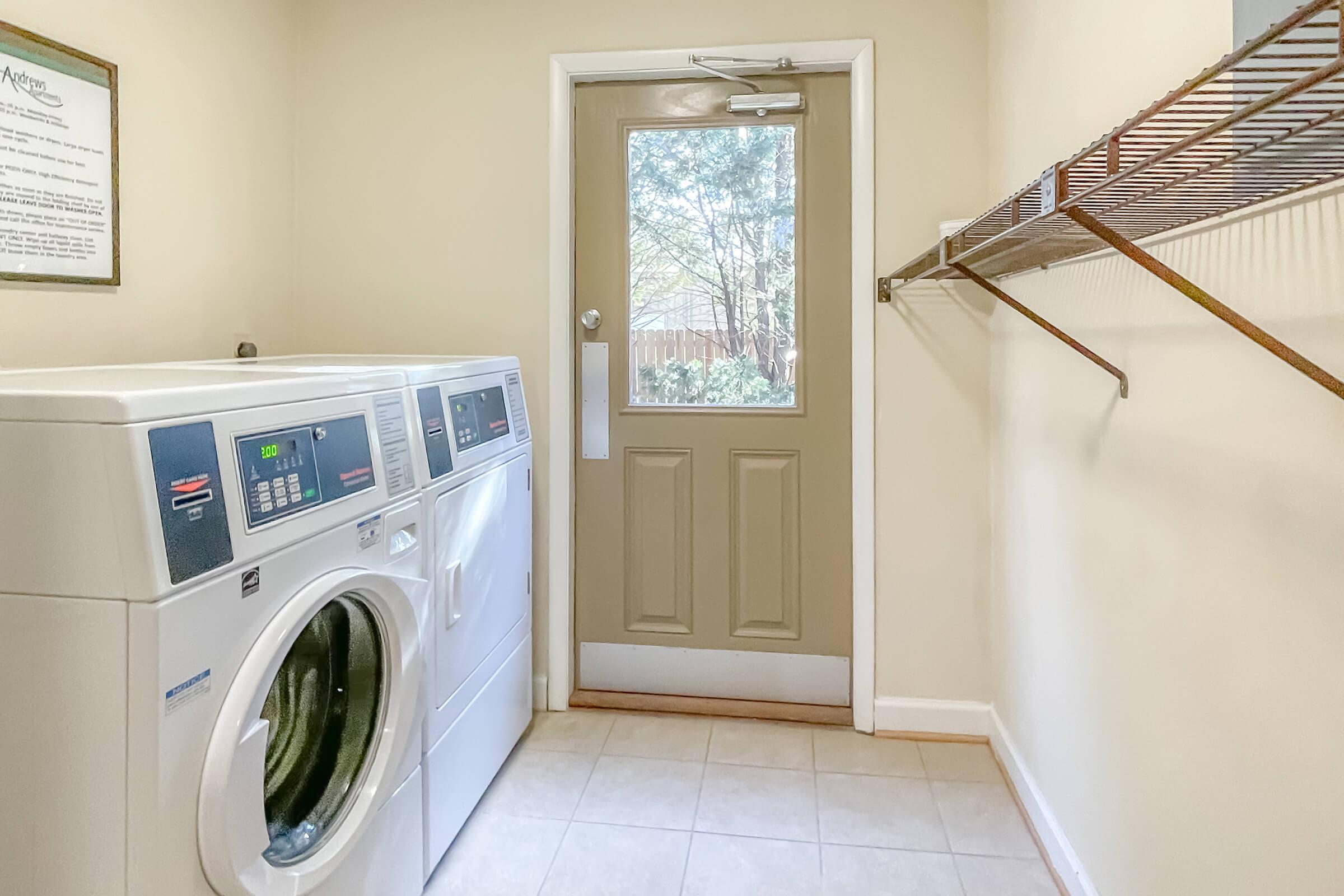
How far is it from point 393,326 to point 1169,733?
2.24 m

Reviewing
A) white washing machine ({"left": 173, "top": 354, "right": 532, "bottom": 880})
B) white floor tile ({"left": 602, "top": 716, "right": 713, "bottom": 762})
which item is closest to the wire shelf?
white washing machine ({"left": 173, "top": 354, "right": 532, "bottom": 880})

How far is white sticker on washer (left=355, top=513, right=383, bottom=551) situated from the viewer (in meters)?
1.43

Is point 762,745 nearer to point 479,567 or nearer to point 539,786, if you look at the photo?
point 539,786

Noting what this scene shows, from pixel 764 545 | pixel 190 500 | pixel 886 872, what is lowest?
pixel 886 872

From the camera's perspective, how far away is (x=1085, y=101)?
162 centimetres

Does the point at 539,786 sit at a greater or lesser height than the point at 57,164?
lesser

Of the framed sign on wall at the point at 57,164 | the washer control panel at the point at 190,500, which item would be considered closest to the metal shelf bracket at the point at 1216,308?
the washer control panel at the point at 190,500

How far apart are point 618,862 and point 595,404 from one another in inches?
50.6

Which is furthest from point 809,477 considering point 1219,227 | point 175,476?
point 175,476

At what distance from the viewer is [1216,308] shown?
3.06 ft

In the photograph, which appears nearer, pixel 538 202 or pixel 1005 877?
pixel 1005 877

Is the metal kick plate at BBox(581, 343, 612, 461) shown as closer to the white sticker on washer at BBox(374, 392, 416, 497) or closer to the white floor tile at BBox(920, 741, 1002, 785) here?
the white sticker on washer at BBox(374, 392, 416, 497)

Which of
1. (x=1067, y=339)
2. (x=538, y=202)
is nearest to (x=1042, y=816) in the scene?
(x=1067, y=339)

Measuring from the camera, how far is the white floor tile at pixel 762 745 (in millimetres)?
2305
